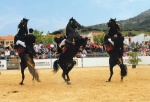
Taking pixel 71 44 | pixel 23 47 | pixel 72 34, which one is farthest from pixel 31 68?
pixel 72 34

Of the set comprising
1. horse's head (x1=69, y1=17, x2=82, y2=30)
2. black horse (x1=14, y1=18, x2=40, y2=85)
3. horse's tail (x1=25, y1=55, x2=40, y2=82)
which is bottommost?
horse's tail (x1=25, y1=55, x2=40, y2=82)

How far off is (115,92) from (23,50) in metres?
4.78

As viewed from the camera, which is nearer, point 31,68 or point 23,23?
point 31,68

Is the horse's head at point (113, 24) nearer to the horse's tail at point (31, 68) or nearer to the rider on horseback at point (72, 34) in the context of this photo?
the rider on horseback at point (72, 34)

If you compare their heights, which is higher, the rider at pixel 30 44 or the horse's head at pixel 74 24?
the horse's head at pixel 74 24

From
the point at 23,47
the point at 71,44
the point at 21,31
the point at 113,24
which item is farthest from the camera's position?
the point at 113,24

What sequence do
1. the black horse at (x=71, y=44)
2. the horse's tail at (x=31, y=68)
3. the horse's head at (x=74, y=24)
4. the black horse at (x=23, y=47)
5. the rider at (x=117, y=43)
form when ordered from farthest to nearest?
the rider at (x=117, y=43) < the black horse at (x=23, y=47) < the horse's head at (x=74, y=24) < the horse's tail at (x=31, y=68) < the black horse at (x=71, y=44)

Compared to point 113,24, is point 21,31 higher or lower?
lower

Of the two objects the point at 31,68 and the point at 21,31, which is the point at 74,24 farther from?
the point at 31,68

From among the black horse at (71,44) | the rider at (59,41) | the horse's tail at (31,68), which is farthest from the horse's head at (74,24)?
the horse's tail at (31,68)

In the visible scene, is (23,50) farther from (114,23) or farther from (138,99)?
(138,99)

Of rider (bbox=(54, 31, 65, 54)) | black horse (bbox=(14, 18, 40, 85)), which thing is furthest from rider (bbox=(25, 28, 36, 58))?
rider (bbox=(54, 31, 65, 54))

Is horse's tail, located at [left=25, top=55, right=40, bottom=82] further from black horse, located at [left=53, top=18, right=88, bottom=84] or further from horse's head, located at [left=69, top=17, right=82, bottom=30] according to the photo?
horse's head, located at [left=69, top=17, right=82, bottom=30]

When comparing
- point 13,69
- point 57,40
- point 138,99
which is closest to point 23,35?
point 57,40
